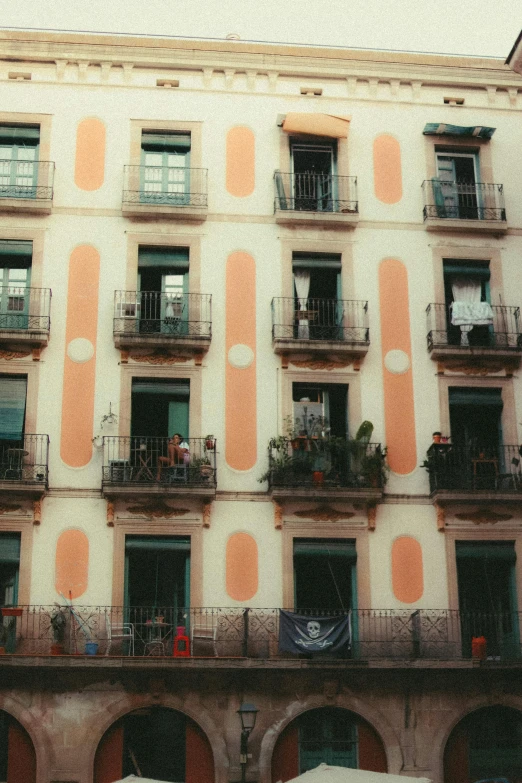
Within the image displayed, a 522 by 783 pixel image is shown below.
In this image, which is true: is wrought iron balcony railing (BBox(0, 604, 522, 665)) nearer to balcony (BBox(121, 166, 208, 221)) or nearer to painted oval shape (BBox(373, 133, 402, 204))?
balcony (BBox(121, 166, 208, 221))

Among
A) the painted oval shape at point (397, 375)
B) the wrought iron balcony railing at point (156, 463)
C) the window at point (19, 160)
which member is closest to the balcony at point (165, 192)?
the window at point (19, 160)

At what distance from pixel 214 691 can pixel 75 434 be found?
619cm

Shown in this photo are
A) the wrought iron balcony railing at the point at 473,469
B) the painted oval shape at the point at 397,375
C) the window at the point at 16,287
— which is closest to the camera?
the wrought iron balcony railing at the point at 473,469

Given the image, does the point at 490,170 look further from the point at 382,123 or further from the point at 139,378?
the point at 139,378

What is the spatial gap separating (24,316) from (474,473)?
10499 millimetres

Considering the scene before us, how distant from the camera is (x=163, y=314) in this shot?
25.6m

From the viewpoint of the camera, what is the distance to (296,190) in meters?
27.1

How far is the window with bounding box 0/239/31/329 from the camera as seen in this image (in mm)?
25156

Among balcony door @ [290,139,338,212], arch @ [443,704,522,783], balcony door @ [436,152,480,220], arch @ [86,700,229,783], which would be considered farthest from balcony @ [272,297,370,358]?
arch @ [443,704,522,783]

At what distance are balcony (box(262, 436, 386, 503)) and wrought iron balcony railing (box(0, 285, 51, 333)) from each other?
5812mm

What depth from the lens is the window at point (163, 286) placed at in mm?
25562

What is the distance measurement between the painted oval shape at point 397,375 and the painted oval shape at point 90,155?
7014 mm

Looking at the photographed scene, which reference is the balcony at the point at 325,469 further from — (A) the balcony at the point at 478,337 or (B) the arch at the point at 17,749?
(B) the arch at the point at 17,749

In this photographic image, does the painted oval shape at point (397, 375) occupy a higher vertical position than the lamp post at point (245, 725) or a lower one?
higher
